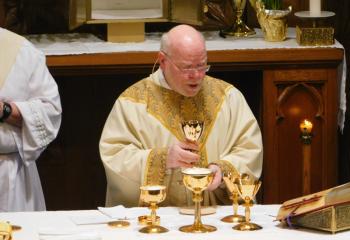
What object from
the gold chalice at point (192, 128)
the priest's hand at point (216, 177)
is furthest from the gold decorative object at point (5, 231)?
the priest's hand at point (216, 177)

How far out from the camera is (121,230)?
16.0 feet

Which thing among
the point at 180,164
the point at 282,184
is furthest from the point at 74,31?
the point at 180,164

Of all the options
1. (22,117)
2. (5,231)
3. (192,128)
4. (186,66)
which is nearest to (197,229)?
(192,128)

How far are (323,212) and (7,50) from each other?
2.19 meters

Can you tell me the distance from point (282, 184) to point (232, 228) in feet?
7.56

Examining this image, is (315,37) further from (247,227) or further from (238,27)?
(247,227)

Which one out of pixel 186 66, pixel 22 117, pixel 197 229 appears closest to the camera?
pixel 197 229

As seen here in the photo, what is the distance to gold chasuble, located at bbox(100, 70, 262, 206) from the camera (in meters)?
5.72

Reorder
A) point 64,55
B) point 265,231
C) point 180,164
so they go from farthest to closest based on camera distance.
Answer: point 64,55, point 180,164, point 265,231

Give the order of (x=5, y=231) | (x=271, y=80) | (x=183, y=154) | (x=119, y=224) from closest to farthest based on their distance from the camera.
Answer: (x=5, y=231) → (x=119, y=224) → (x=183, y=154) → (x=271, y=80)

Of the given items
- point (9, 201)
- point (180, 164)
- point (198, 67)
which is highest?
point (198, 67)

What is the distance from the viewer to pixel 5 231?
4531mm

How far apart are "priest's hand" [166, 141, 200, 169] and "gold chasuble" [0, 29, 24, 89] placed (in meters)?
1.07

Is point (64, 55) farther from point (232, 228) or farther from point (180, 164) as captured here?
point (232, 228)
